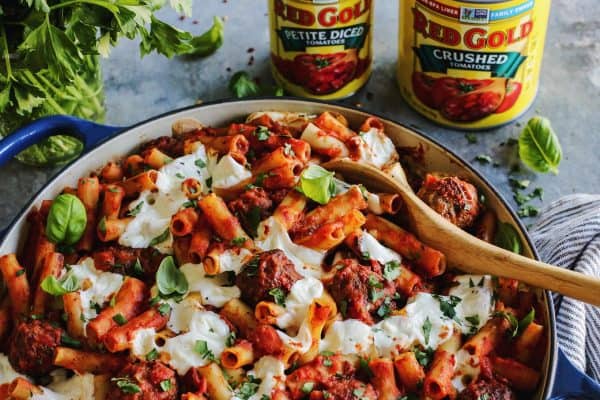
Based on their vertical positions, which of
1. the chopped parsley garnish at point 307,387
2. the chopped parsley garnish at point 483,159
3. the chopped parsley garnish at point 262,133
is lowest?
the chopped parsley garnish at point 483,159

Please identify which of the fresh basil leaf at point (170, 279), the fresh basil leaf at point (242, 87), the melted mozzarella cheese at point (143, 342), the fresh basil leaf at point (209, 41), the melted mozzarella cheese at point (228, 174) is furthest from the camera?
the fresh basil leaf at point (209, 41)

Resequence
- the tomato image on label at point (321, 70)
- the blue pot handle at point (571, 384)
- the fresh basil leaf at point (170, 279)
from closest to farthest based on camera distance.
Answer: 1. the blue pot handle at point (571, 384)
2. the fresh basil leaf at point (170, 279)
3. the tomato image on label at point (321, 70)

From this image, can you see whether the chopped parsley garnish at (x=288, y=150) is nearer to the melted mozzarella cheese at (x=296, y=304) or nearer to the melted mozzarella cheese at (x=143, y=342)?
the melted mozzarella cheese at (x=296, y=304)

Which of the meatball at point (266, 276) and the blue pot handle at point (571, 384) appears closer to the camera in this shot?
the blue pot handle at point (571, 384)

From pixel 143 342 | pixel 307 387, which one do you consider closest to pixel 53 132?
pixel 143 342

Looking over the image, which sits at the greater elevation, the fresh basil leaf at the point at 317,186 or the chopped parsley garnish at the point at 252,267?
the fresh basil leaf at the point at 317,186

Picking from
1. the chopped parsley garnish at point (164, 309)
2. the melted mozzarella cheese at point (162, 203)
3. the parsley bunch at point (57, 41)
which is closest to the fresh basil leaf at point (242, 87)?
the parsley bunch at point (57, 41)

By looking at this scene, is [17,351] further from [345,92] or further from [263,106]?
[345,92]

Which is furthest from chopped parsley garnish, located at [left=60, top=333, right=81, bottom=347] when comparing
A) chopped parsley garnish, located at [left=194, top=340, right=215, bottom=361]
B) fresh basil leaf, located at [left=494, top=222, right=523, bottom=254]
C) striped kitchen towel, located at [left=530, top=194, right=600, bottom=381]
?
striped kitchen towel, located at [left=530, top=194, right=600, bottom=381]
